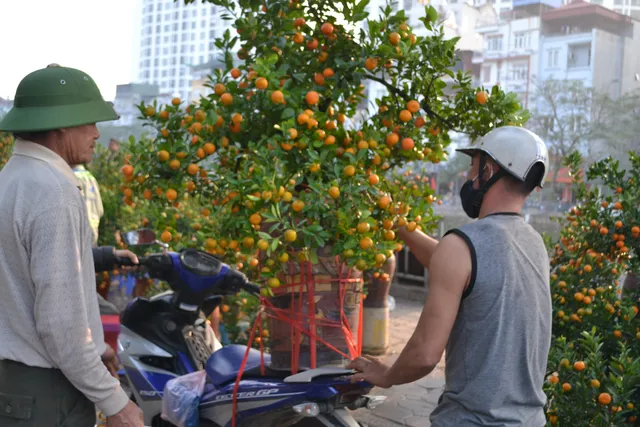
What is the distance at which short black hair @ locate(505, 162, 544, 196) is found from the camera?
6.76 feet

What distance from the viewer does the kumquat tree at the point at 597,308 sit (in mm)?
2926

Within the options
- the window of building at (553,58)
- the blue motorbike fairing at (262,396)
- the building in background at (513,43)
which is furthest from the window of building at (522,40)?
the blue motorbike fairing at (262,396)

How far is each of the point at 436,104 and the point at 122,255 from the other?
1597mm

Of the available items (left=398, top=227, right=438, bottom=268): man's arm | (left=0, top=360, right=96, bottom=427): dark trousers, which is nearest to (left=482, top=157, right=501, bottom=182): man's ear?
(left=398, top=227, right=438, bottom=268): man's arm

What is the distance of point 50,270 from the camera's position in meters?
1.90

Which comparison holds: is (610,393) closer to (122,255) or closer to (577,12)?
(122,255)

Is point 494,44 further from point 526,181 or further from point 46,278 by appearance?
point 46,278

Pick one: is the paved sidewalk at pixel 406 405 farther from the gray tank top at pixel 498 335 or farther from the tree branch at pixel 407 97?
the gray tank top at pixel 498 335

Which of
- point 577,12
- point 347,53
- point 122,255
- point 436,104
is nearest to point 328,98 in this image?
point 347,53

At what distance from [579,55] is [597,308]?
50.6 ft

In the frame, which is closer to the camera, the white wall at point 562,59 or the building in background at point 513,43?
the white wall at point 562,59

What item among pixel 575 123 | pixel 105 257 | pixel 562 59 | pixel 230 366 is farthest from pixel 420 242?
pixel 562 59

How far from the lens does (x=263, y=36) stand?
2.77 meters

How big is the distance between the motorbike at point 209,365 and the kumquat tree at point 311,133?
0.39 meters
